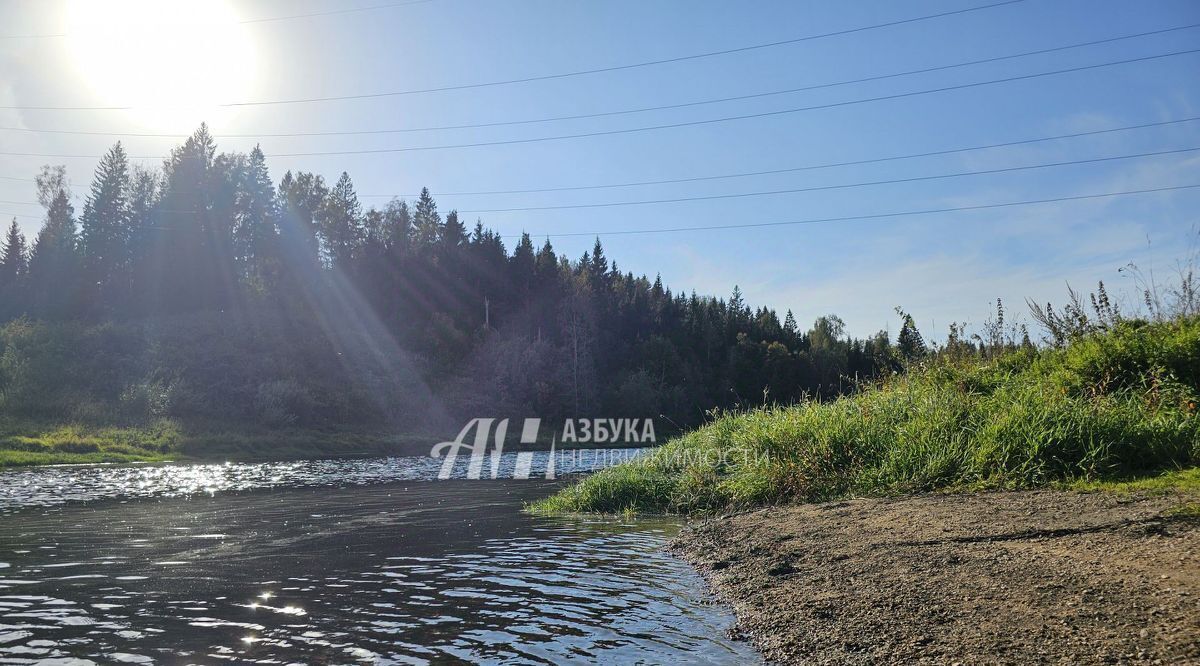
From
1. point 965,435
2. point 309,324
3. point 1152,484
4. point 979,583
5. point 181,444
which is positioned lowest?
point 979,583

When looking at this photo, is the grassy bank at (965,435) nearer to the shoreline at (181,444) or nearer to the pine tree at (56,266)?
the shoreline at (181,444)

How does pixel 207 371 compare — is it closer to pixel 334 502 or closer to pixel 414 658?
pixel 334 502

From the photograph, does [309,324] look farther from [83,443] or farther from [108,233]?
[83,443]

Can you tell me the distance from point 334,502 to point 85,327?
6256cm

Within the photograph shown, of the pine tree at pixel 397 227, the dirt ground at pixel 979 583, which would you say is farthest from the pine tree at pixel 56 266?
the dirt ground at pixel 979 583

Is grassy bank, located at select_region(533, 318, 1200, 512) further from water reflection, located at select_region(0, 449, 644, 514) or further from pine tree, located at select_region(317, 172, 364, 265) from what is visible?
pine tree, located at select_region(317, 172, 364, 265)

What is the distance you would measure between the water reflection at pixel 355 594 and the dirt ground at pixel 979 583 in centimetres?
71

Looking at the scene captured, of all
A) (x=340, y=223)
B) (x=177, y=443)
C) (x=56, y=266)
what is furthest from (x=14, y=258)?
(x=177, y=443)

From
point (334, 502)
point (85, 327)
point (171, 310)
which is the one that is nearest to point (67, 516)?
point (334, 502)

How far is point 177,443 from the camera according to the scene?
43531mm

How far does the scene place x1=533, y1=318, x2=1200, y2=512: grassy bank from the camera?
9273mm

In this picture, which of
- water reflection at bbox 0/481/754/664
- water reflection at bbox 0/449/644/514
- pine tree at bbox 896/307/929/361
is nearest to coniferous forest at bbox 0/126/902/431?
water reflection at bbox 0/449/644/514

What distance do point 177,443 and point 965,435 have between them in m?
45.7

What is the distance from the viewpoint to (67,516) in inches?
632
